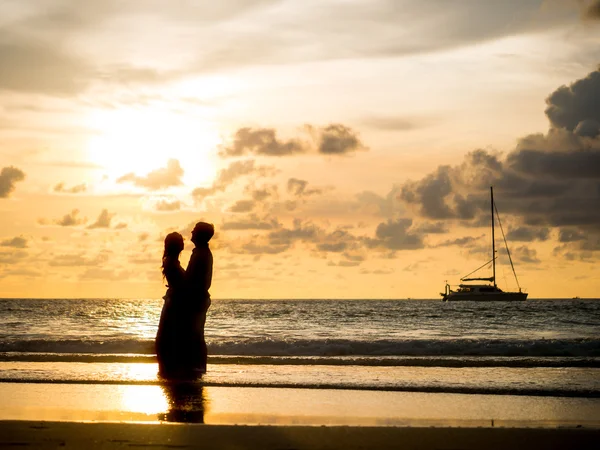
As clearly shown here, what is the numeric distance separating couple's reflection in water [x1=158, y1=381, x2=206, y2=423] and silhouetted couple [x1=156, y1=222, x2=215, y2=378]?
18 cm

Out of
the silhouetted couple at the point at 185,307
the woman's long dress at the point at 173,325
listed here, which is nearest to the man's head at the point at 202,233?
the silhouetted couple at the point at 185,307

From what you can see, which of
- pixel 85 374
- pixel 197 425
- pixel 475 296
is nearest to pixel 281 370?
pixel 85 374

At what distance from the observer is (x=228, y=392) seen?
10.1 m

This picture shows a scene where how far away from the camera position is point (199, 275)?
374 inches

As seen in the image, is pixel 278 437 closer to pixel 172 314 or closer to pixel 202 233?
pixel 202 233

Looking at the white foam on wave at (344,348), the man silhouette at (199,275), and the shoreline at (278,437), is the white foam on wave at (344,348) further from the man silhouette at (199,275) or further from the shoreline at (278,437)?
the shoreline at (278,437)

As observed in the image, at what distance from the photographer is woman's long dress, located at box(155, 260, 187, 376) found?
31.5ft

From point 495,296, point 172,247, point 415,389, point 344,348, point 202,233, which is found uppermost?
point 202,233

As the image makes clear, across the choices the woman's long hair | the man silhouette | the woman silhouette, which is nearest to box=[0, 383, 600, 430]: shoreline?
the woman silhouette

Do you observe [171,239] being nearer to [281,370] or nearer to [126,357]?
[281,370]

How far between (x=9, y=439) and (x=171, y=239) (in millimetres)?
3693

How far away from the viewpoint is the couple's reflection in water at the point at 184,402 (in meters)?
7.51

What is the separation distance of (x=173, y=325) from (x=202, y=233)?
1408 mm

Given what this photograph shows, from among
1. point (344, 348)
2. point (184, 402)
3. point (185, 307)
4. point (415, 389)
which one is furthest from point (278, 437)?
point (344, 348)
